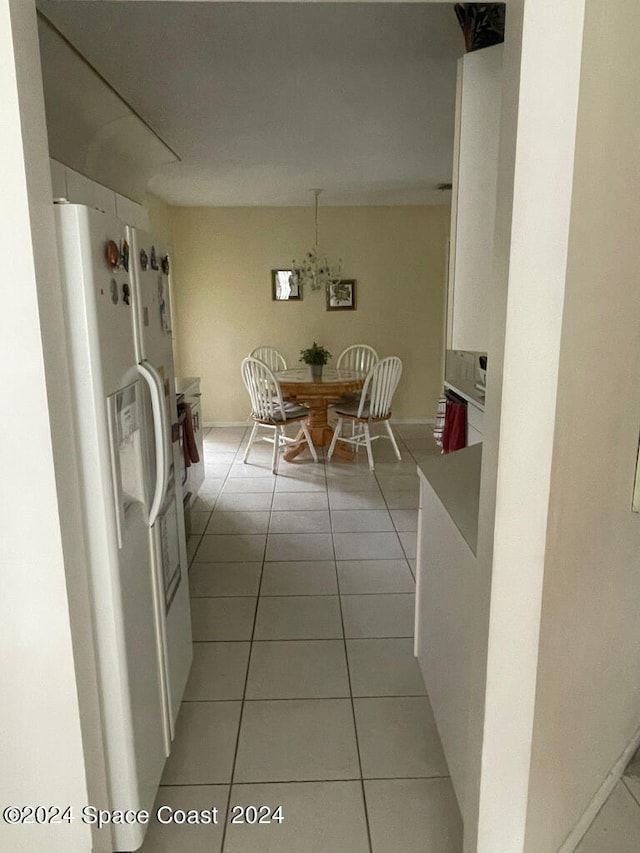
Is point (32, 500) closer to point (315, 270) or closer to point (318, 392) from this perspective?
point (318, 392)

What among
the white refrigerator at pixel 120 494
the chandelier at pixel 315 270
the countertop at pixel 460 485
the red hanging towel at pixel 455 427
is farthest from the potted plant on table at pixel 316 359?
the white refrigerator at pixel 120 494

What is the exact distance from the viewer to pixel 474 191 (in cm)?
155

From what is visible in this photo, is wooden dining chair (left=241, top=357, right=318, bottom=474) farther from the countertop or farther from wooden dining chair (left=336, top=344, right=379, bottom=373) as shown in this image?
the countertop

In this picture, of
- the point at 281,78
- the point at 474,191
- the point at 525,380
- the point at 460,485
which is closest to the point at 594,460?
the point at 525,380

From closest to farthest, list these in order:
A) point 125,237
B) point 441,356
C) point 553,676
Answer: point 553,676 → point 125,237 → point 441,356

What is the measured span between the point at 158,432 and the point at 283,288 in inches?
189

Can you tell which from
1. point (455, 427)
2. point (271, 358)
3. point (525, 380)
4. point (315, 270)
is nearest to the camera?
point (525, 380)

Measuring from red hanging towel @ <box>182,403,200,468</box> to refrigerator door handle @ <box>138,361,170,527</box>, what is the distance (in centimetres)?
175

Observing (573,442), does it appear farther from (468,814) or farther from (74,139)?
(74,139)

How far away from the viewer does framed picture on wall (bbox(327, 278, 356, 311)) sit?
6113mm

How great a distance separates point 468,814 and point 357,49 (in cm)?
253

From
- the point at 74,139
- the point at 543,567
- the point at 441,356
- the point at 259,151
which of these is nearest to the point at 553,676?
the point at 543,567

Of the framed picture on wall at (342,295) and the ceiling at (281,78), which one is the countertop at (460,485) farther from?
the framed picture on wall at (342,295)

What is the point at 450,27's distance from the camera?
6.95 feet
